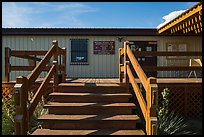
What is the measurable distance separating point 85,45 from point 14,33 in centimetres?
382

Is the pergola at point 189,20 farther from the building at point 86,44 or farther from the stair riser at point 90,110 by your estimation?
→ the stair riser at point 90,110

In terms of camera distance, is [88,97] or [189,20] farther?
[189,20]

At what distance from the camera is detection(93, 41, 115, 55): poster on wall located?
42.4 ft

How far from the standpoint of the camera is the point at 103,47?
42.3 feet

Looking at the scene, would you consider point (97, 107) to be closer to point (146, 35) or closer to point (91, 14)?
point (146, 35)

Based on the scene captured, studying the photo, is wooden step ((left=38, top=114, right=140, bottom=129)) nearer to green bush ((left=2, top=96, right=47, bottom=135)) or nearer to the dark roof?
green bush ((left=2, top=96, right=47, bottom=135))

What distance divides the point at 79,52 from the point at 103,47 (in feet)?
4.40

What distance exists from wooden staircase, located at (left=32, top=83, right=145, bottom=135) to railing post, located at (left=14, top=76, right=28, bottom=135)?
0.61 metres

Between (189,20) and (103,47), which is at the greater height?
(189,20)

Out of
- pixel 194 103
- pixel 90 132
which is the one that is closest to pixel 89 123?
pixel 90 132

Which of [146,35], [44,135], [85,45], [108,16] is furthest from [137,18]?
[44,135]

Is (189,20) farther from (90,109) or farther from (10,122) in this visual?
(10,122)

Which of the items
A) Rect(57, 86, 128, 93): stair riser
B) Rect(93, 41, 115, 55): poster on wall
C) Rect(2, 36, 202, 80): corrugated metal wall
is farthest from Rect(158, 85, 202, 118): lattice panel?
Rect(93, 41, 115, 55): poster on wall

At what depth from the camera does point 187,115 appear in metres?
7.30
